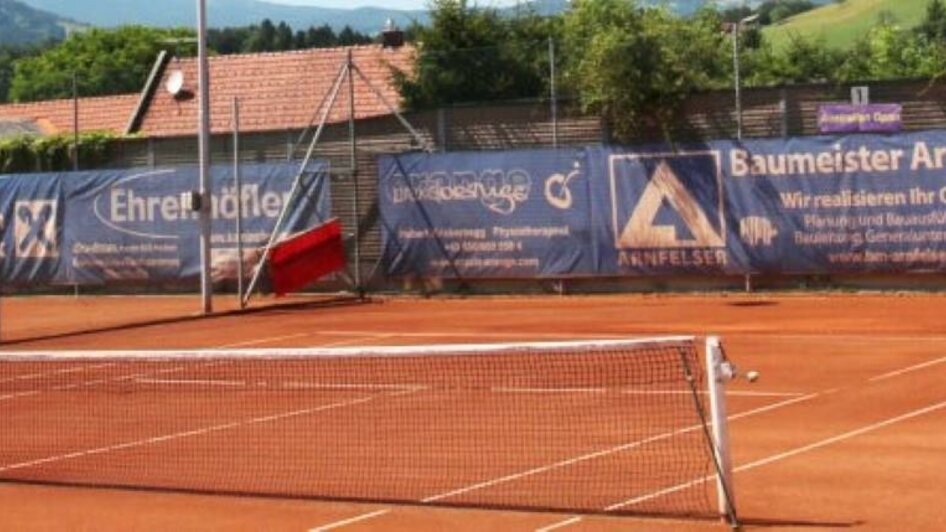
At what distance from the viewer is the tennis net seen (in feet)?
34.7

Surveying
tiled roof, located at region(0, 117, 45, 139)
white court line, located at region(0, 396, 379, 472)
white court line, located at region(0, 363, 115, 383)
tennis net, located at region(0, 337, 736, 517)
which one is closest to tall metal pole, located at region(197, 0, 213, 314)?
white court line, located at region(0, 363, 115, 383)

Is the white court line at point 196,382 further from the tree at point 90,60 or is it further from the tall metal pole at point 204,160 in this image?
the tree at point 90,60

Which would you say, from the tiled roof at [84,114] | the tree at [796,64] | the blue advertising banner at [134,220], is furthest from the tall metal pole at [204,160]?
the tiled roof at [84,114]

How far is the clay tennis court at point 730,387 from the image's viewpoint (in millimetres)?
9711

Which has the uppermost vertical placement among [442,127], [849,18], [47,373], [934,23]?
[849,18]

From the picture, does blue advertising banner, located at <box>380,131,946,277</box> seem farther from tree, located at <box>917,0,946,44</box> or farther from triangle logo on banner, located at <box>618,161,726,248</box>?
tree, located at <box>917,0,946,44</box>

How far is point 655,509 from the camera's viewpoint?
9.66 metres

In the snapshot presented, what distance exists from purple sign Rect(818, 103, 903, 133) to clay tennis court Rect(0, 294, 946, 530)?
305 cm

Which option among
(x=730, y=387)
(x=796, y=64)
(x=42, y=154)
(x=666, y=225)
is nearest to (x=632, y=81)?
(x=666, y=225)

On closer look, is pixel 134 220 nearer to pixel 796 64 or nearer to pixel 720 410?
pixel 720 410

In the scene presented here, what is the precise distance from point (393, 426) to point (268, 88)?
1535 inches

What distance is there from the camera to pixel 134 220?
3112cm

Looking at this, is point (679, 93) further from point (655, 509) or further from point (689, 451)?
point (655, 509)

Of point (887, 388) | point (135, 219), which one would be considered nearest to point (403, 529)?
point (887, 388)
